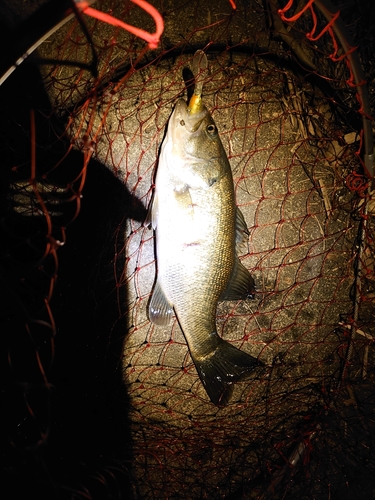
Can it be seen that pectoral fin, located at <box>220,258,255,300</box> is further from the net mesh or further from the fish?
the net mesh

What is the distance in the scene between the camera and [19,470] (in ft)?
6.81

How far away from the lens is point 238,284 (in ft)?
6.53

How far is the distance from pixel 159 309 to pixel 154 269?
378mm

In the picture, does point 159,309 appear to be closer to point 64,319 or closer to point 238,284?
point 238,284

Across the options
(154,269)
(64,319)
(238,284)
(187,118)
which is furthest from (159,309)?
(187,118)

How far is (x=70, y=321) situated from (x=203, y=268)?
41.0 inches

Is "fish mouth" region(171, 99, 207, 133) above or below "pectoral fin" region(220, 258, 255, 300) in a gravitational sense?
above

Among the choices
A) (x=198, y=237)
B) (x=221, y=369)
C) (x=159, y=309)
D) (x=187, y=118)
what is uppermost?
(x=187, y=118)

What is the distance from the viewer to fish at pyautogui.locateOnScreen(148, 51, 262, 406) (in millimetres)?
1736

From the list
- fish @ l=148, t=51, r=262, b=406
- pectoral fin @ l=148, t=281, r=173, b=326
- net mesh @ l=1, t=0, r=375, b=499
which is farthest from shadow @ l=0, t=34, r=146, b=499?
fish @ l=148, t=51, r=262, b=406

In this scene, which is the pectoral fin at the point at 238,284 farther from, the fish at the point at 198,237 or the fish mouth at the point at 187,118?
the fish mouth at the point at 187,118

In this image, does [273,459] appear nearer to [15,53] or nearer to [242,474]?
[242,474]

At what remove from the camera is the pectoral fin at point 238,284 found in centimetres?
198

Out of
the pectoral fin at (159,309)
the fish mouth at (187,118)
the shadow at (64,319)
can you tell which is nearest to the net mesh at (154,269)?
the shadow at (64,319)
